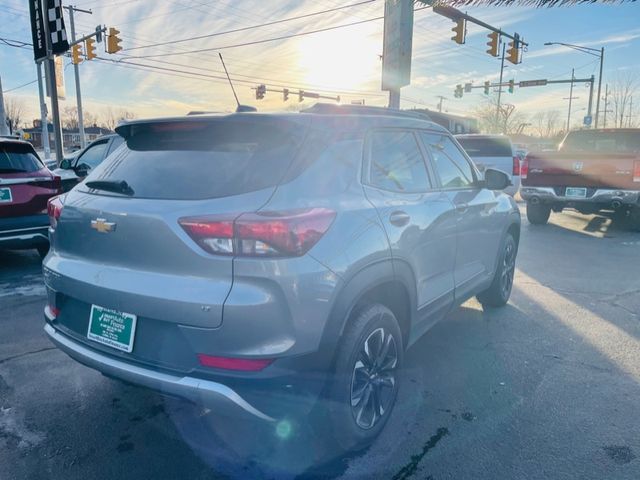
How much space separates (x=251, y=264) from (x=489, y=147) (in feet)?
39.0

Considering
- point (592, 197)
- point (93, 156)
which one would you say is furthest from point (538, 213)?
point (93, 156)

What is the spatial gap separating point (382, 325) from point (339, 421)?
0.57m

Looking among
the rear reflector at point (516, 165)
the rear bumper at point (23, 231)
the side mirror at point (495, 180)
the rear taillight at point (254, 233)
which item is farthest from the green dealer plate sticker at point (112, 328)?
the rear reflector at point (516, 165)

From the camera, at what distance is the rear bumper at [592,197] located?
29.2 ft

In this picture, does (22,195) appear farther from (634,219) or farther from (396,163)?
(634,219)

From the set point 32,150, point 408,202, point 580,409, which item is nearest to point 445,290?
point 408,202

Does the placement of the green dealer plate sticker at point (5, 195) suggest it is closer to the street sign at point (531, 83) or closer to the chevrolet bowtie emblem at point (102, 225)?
the chevrolet bowtie emblem at point (102, 225)

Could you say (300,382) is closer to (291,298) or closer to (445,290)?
(291,298)

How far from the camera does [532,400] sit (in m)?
3.27

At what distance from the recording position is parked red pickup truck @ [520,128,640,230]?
886 cm

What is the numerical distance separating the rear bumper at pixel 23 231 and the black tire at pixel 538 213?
919 cm

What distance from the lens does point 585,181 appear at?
930cm

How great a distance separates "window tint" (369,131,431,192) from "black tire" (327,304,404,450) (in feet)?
2.48

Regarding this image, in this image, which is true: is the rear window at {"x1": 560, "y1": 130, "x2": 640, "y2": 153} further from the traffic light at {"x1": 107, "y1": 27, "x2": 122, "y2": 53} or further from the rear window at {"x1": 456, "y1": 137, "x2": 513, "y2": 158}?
the traffic light at {"x1": 107, "y1": 27, "x2": 122, "y2": 53}
